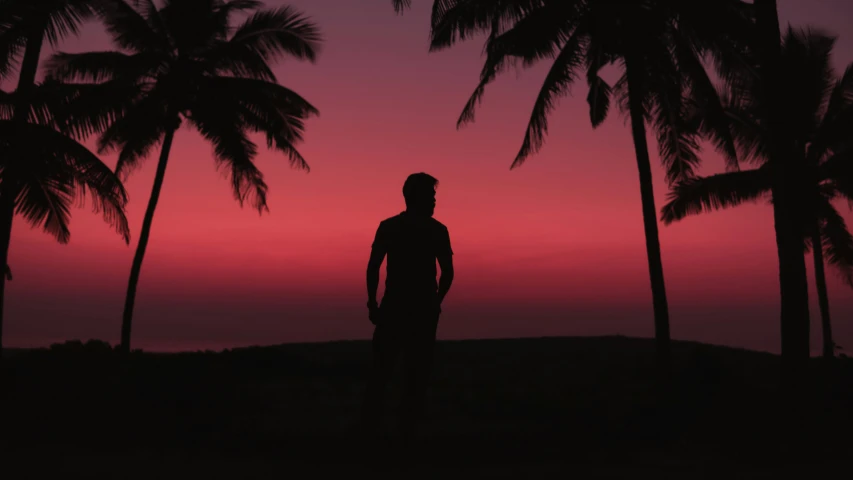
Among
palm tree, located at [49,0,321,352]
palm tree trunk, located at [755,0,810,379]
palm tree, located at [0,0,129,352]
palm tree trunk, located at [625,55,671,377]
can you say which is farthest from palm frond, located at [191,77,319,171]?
palm tree trunk, located at [755,0,810,379]

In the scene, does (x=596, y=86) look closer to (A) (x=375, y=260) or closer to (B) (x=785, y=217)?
(B) (x=785, y=217)

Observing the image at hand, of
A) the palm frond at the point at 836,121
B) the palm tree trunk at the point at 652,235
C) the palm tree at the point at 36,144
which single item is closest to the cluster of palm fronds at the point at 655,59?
the palm tree trunk at the point at 652,235

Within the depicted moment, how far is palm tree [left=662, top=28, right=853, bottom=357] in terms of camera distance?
19.4 metres

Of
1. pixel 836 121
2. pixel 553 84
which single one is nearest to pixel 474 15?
pixel 553 84

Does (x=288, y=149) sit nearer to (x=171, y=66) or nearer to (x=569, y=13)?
(x=171, y=66)

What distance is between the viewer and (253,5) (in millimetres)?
19875

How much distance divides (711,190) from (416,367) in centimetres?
1512

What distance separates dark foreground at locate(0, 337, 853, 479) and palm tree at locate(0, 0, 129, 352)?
121 inches

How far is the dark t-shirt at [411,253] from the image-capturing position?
663 centimetres

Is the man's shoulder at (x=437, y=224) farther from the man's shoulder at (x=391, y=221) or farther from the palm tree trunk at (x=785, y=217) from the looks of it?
the palm tree trunk at (x=785, y=217)

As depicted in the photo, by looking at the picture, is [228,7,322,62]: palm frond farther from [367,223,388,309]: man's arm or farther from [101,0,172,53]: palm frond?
[367,223,388,309]: man's arm

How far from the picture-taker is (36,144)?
13.7 meters

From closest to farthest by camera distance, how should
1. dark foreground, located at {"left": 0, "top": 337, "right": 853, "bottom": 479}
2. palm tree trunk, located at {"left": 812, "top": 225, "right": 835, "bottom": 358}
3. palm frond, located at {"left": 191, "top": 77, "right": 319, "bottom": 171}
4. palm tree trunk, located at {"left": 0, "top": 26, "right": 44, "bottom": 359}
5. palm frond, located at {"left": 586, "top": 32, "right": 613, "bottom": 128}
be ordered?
dark foreground, located at {"left": 0, "top": 337, "right": 853, "bottom": 479} < palm tree trunk, located at {"left": 0, "top": 26, "right": 44, "bottom": 359} < palm frond, located at {"left": 586, "top": 32, "right": 613, "bottom": 128} < palm frond, located at {"left": 191, "top": 77, "right": 319, "bottom": 171} < palm tree trunk, located at {"left": 812, "top": 225, "right": 835, "bottom": 358}

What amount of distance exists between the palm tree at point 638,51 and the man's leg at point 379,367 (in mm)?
8464
